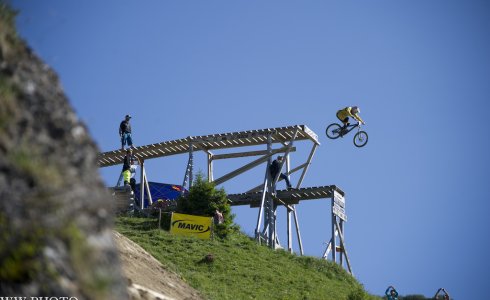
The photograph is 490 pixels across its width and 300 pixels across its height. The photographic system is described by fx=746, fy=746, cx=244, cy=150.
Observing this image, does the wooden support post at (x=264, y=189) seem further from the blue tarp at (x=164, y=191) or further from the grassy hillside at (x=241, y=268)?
the blue tarp at (x=164, y=191)

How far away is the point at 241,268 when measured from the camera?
25516 millimetres

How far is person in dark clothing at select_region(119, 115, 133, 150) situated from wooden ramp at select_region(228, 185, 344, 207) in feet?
20.8

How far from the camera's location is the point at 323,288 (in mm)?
25984

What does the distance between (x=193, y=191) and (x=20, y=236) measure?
25703 millimetres

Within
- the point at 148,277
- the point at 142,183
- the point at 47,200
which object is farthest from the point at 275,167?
the point at 47,200

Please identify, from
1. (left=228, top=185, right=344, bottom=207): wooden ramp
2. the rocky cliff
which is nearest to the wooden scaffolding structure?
(left=228, top=185, right=344, bottom=207): wooden ramp

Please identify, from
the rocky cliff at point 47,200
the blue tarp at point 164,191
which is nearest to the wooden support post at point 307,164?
the blue tarp at point 164,191

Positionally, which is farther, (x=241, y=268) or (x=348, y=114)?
(x=348, y=114)

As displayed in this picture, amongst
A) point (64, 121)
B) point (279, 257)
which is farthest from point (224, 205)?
point (64, 121)

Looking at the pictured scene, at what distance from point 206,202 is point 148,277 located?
1388 cm

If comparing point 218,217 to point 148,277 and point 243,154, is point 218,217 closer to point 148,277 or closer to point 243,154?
point 243,154

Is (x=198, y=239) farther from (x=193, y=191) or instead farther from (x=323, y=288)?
(x=323, y=288)

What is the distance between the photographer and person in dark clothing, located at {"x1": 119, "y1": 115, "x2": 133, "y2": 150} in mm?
36056

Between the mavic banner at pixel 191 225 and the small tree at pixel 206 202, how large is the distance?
126 cm
